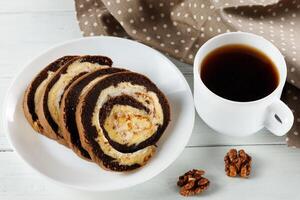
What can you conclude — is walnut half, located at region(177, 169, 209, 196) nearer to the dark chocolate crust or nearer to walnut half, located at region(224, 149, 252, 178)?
walnut half, located at region(224, 149, 252, 178)

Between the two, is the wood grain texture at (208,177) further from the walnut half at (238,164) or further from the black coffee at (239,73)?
the black coffee at (239,73)

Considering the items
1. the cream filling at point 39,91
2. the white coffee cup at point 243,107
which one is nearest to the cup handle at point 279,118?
the white coffee cup at point 243,107

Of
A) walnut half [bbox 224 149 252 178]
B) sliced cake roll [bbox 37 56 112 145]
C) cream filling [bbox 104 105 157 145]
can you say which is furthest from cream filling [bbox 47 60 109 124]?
walnut half [bbox 224 149 252 178]

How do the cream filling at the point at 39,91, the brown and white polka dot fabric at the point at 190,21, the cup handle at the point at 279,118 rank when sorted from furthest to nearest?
the brown and white polka dot fabric at the point at 190,21
the cream filling at the point at 39,91
the cup handle at the point at 279,118

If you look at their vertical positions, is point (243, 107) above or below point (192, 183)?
above

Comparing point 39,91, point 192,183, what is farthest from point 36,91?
point 192,183

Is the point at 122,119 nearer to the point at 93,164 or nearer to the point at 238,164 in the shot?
the point at 93,164
